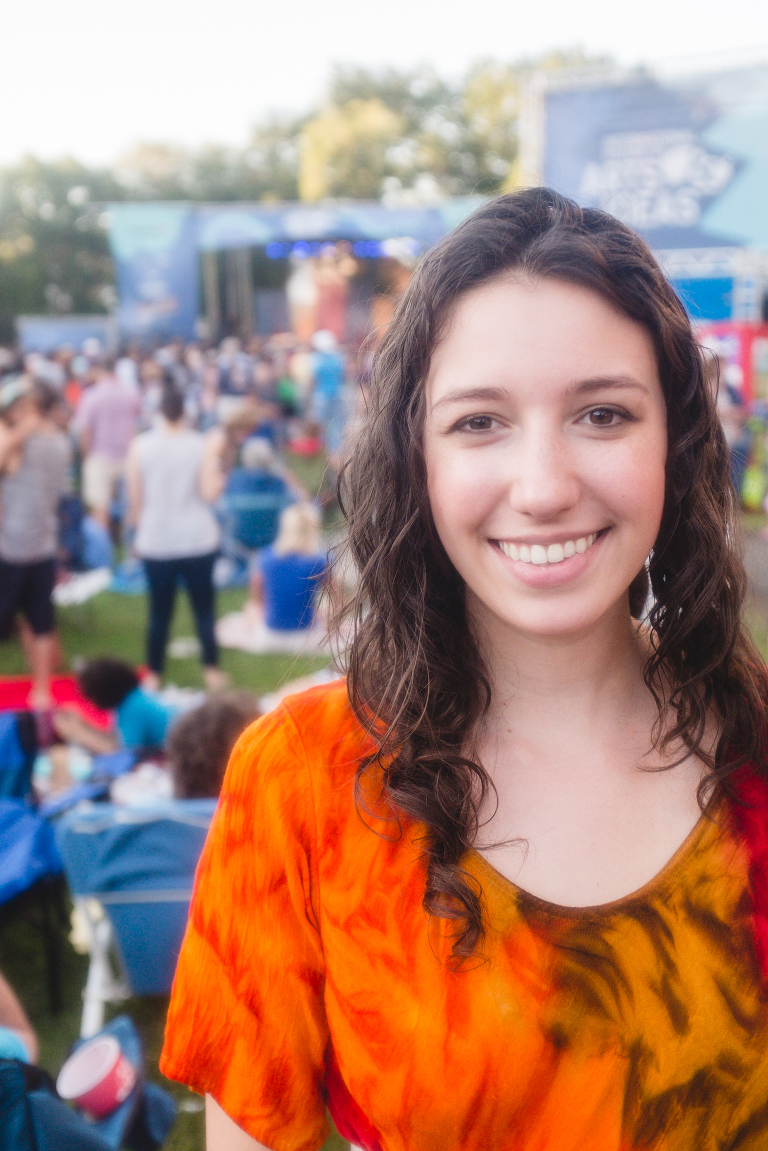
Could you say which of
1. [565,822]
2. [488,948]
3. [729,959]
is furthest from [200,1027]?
[729,959]

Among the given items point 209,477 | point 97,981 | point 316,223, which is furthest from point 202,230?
point 97,981

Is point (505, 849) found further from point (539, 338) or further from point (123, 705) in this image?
point (123, 705)

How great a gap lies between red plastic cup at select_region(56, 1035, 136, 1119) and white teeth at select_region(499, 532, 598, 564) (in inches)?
65.8

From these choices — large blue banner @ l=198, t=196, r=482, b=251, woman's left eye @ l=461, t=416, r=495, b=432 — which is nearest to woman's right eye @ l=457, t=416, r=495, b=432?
woman's left eye @ l=461, t=416, r=495, b=432

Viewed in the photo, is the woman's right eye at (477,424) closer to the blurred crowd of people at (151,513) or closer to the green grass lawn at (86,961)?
the green grass lawn at (86,961)

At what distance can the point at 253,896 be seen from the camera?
0.98m

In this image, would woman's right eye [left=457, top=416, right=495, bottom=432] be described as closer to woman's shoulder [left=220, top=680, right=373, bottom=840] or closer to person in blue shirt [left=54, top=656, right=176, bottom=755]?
woman's shoulder [left=220, top=680, right=373, bottom=840]

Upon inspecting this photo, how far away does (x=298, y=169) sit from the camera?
4312 cm

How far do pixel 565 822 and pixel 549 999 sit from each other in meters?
0.20

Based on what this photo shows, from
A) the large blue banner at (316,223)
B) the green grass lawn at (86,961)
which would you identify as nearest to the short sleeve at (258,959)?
the green grass lawn at (86,961)

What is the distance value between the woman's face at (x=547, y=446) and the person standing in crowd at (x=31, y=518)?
4.43 m

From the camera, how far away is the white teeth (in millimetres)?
966

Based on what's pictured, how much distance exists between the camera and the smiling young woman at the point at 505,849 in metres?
0.95

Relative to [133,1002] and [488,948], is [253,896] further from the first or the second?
[133,1002]
